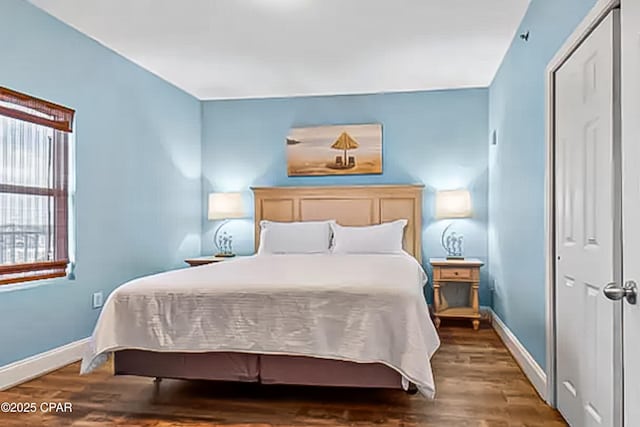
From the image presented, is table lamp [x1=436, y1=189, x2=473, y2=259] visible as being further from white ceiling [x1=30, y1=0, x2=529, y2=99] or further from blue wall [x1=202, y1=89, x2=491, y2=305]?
white ceiling [x1=30, y1=0, x2=529, y2=99]

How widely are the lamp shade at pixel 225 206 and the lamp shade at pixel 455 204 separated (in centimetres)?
219

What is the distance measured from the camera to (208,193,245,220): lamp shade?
5605 mm

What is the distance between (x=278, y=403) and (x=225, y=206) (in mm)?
3105

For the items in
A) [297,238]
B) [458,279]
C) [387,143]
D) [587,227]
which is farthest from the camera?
[387,143]

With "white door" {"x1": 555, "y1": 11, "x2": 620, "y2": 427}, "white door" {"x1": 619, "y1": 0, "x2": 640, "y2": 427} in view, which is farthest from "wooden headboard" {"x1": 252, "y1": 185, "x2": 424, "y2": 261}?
"white door" {"x1": 619, "y1": 0, "x2": 640, "y2": 427}

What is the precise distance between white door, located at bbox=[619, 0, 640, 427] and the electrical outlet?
12.2ft

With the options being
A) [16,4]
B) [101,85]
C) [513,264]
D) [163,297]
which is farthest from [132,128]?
[513,264]

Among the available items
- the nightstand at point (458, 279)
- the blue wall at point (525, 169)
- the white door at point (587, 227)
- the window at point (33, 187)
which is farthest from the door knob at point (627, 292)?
the nightstand at point (458, 279)

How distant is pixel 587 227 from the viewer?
223 cm

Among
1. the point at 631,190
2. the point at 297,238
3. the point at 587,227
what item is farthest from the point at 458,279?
the point at 631,190

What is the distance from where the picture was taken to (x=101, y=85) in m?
4.11

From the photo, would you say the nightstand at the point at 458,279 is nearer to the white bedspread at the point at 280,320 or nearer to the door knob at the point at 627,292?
the white bedspread at the point at 280,320

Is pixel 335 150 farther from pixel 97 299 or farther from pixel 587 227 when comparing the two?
pixel 587 227

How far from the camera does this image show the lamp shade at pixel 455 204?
16.7 ft
